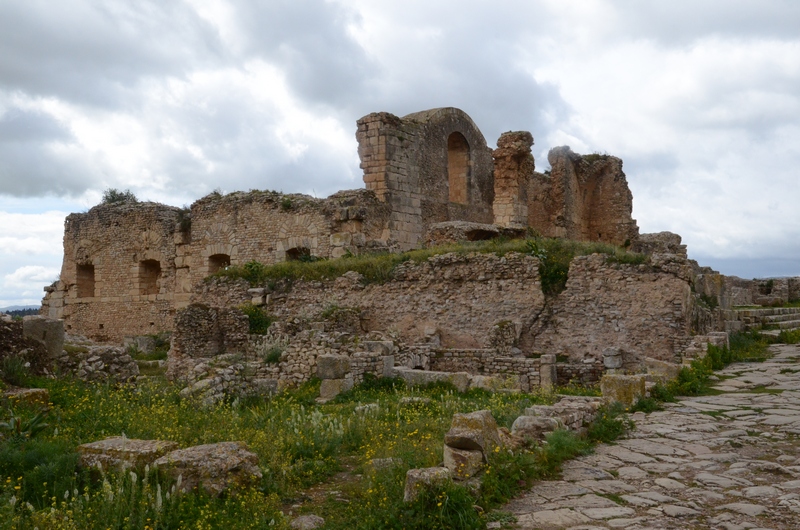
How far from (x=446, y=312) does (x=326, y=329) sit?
2.84 meters

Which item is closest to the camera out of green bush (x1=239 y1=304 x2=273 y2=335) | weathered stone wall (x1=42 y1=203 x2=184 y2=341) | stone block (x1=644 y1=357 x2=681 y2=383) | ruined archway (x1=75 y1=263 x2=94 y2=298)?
stone block (x1=644 y1=357 x2=681 y2=383)

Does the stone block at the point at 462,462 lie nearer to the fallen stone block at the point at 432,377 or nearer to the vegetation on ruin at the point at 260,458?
the vegetation on ruin at the point at 260,458

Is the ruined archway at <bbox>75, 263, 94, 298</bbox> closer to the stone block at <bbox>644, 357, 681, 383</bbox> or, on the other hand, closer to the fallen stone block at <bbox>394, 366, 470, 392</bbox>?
the fallen stone block at <bbox>394, 366, 470, 392</bbox>

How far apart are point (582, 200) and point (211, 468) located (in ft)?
83.3

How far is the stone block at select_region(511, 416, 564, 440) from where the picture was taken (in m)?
6.66

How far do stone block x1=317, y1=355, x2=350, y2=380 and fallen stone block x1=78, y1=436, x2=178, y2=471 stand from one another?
6100 mm

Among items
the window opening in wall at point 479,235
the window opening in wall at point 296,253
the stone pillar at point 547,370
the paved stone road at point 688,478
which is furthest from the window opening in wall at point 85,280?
the paved stone road at point 688,478

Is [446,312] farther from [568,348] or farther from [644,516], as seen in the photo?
[644,516]

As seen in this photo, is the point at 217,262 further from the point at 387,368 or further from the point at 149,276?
the point at 387,368

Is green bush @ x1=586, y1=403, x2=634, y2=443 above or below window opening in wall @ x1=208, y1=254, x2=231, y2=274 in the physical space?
below

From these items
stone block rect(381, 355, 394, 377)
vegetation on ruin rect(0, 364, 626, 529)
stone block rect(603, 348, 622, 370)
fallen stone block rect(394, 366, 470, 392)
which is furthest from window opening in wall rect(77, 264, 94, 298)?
stone block rect(603, 348, 622, 370)

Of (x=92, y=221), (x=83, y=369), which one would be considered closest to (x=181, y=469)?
(x=83, y=369)

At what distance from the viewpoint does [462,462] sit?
545cm

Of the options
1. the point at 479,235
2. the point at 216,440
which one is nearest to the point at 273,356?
the point at 216,440
